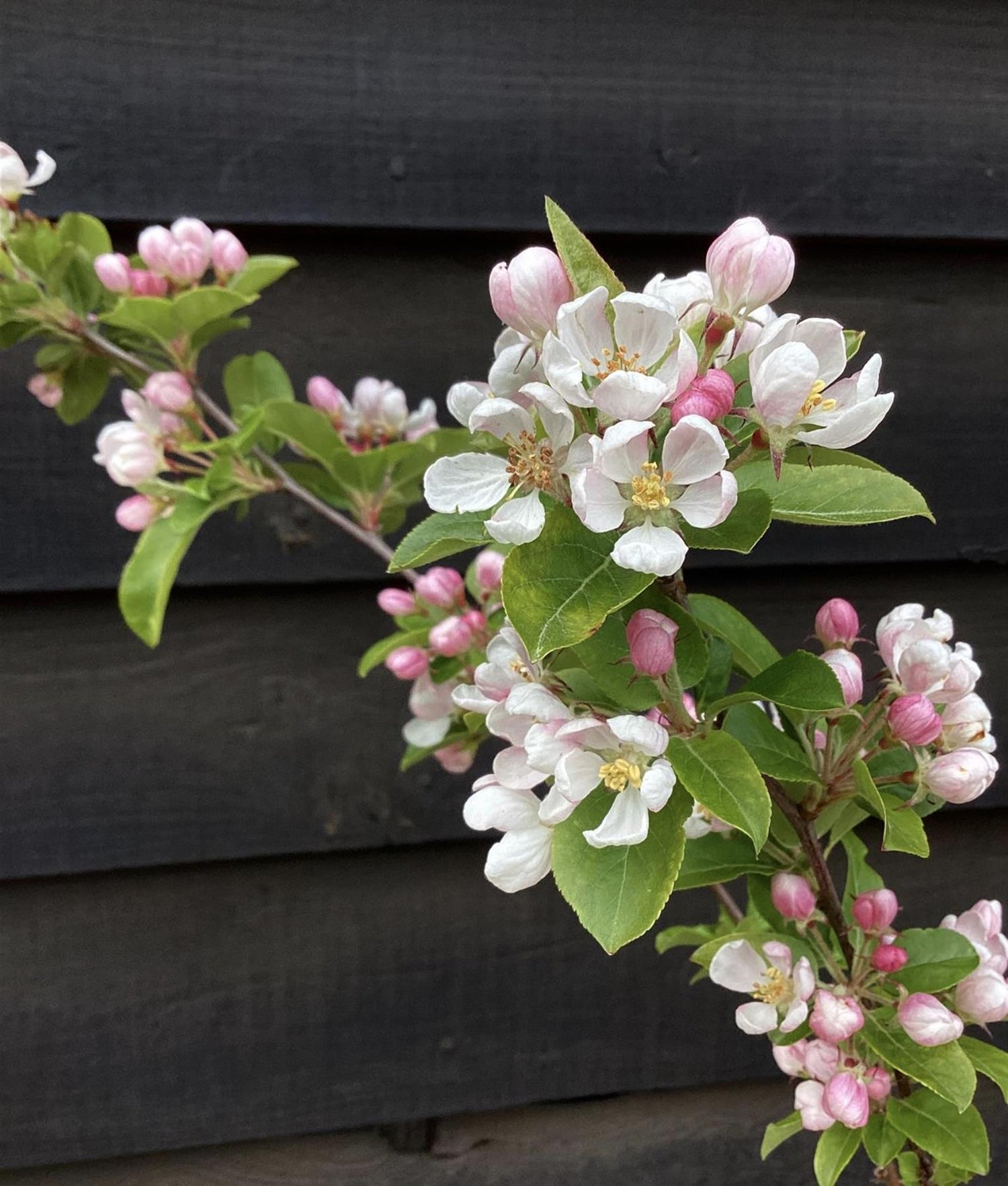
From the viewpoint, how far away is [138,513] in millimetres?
615

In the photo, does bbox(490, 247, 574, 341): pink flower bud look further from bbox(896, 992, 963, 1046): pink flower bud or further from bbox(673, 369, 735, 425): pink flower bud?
bbox(896, 992, 963, 1046): pink flower bud

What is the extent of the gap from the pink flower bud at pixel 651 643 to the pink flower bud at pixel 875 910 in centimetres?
19

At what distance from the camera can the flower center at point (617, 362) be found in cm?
31

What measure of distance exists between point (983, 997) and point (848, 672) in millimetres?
167

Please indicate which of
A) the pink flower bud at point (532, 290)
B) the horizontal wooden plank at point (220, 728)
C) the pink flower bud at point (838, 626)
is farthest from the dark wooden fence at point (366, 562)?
the pink flower bud at point (532, 290)

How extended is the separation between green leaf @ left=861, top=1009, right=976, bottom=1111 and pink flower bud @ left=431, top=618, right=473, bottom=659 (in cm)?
30

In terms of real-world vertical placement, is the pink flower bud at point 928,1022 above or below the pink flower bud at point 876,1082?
above

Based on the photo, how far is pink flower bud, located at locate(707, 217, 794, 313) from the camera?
0.33 m

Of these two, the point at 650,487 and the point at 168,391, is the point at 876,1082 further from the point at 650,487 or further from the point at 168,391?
the point at 168,391

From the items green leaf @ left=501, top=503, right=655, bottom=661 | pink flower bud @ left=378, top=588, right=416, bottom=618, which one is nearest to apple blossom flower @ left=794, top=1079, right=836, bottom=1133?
green leaf @ left=501, top=503, right=655, bottom=661

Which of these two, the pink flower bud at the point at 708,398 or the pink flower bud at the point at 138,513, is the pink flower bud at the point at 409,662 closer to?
the pink flower bud at the point at 138,513

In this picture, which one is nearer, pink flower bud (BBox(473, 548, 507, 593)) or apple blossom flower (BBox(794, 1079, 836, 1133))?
apple blossom flower (BBox(794, 1079, 836, 1133))

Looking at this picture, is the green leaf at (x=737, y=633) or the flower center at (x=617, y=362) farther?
the green leaf at (x=737, y=633)

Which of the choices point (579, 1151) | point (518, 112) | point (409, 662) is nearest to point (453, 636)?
point (409, 662)
